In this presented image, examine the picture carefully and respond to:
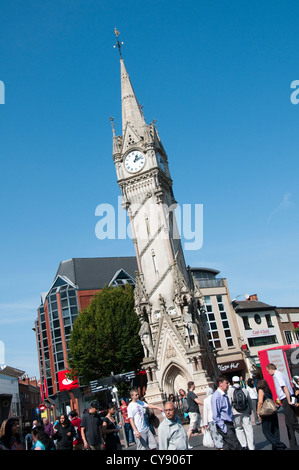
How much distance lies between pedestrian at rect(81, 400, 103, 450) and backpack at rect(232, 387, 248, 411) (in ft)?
11.4

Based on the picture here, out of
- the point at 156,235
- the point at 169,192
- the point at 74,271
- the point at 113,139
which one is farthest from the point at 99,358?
the point at 74,271

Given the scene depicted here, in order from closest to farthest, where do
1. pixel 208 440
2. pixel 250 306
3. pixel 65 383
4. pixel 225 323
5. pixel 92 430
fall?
pixel 92 430
pixel 208 440
pixel 65 383
pixel 225 323
pixel 250 306

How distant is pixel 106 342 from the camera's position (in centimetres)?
4047

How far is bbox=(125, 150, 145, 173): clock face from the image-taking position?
36.8 meters

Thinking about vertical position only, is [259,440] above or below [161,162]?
below

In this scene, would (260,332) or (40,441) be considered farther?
(260,332)

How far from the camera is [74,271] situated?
62656 millimetres

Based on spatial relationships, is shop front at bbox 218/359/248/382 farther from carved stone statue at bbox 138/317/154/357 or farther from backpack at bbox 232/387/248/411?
backpack at bbox 232/387/248/411

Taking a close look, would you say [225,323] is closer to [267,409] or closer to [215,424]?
[267,409]

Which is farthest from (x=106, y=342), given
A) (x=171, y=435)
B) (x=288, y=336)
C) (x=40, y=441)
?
(x=171, y=435)

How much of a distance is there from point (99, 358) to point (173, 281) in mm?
12186

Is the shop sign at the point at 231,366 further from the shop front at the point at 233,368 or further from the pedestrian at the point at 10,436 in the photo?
the pedestrian at the point at 10,436

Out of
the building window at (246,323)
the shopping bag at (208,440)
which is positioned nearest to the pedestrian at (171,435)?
the shopping bag at (208,440)

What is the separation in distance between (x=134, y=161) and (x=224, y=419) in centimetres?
2975
